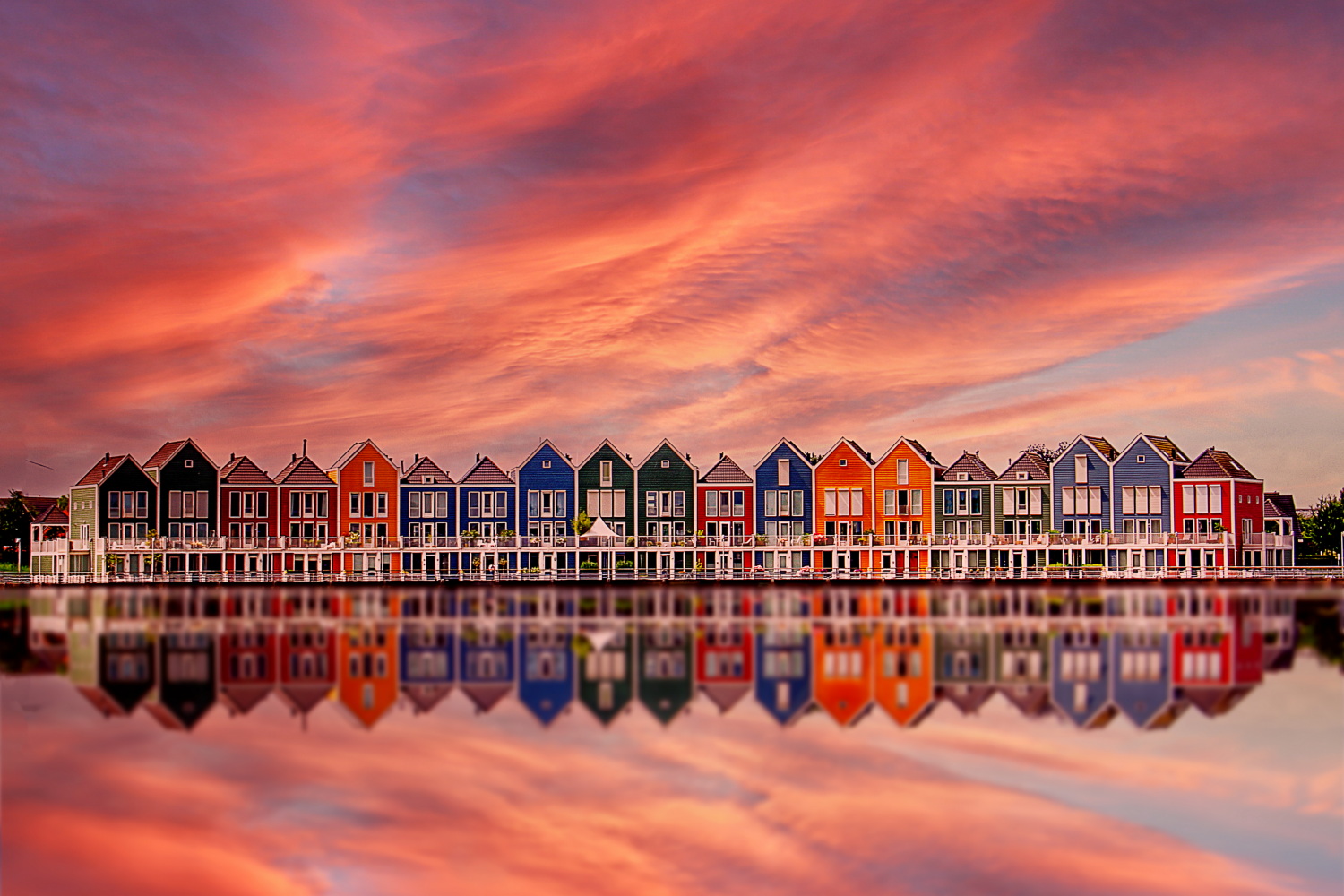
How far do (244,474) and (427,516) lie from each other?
12.0 metres

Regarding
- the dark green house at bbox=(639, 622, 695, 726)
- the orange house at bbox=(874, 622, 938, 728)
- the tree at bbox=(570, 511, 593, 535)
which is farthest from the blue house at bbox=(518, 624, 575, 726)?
the tree at bbox=(570, 511, 593, 535)

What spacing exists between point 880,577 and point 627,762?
185 ft

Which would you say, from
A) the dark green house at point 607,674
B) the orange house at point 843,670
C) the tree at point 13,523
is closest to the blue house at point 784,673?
the orange house at point 843,670

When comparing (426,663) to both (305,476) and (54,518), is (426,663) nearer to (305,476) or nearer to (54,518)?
(305,476)

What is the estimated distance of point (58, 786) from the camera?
20062 millimetres

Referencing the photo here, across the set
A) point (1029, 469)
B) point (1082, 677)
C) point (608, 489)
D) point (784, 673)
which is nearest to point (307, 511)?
point (608, 489)

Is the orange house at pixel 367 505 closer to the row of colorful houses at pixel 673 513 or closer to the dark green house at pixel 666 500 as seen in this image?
the row of colorful houses at pixel 673 513

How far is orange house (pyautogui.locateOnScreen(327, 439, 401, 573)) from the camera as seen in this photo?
265ft

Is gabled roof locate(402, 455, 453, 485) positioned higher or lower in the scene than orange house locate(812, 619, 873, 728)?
higher

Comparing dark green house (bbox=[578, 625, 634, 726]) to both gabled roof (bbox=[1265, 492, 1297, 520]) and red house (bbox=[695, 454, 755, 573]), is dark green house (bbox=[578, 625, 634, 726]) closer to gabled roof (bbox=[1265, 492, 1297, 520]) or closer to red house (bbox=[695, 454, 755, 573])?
red house (bbox=[695, 454, 755, 573])

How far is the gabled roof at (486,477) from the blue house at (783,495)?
51.8ft

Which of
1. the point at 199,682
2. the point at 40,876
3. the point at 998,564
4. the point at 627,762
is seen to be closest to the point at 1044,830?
the point at 627,762

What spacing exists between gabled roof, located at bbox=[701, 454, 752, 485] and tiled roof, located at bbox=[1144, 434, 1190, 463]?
973 inches

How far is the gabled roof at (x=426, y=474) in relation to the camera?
8244 centimetres
